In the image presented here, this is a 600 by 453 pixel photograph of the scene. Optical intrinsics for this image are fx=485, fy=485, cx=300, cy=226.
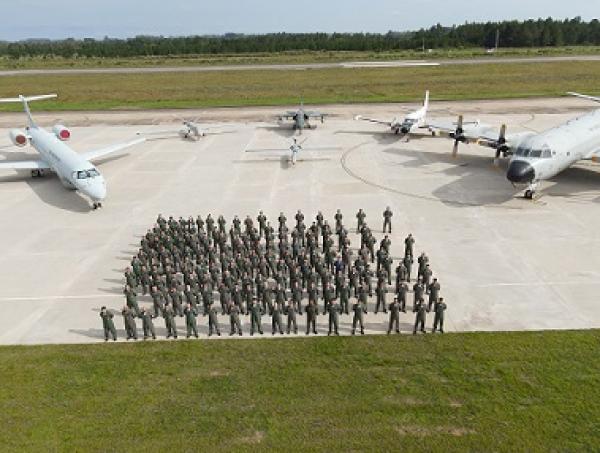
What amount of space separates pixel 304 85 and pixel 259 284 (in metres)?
62.3

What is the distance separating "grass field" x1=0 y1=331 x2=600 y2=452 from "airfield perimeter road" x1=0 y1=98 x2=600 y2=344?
46.6 inches

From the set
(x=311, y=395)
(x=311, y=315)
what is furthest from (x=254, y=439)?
(x=311, y=315)

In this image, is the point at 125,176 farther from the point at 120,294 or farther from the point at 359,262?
the point at 359,262

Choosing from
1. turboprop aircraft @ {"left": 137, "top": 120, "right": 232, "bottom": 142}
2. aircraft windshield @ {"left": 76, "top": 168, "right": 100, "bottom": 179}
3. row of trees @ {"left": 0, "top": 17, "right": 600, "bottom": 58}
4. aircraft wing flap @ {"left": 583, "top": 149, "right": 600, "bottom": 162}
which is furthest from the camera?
row of trees @ {"left": 0, "top": 17, "right": 600, "bottom": 58}

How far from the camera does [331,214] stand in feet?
80.0

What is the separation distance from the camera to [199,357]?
1380 centimetres

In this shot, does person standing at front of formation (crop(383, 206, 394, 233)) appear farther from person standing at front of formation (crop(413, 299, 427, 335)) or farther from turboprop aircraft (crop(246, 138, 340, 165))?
turboprop aircraft (crop(246, 138, 340, 165))

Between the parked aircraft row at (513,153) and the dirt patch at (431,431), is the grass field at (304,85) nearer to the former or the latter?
the parked aircraft row at (513,153)

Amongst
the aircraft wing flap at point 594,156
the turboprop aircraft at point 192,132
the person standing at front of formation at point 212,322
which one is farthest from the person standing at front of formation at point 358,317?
the turboprop aircraft at point 192,132

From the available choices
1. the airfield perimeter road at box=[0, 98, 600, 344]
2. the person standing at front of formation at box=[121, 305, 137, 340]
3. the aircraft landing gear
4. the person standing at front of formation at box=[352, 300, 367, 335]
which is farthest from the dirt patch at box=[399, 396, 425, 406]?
the aircraft landing gear

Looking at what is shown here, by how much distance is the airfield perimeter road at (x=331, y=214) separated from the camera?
16.0 metres

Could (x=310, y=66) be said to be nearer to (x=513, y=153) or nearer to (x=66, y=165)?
(x=513, y=153)

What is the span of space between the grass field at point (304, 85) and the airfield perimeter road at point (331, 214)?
2040 centimetres

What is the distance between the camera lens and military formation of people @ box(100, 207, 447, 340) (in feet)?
47.9
